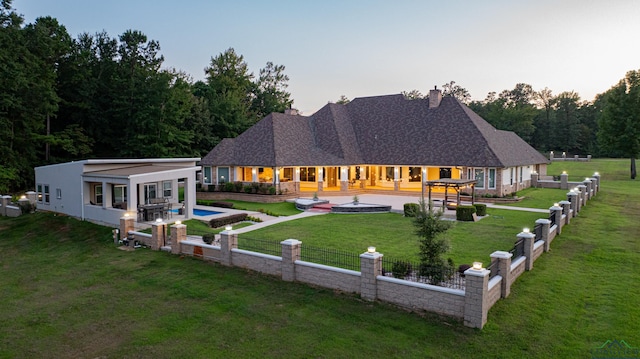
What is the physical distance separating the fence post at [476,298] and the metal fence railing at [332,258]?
160 inches

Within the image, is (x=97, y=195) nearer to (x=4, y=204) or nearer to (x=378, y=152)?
(x=4, y=204)

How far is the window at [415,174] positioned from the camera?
3591cm

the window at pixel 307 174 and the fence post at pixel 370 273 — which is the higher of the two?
the window at pixel 307 174

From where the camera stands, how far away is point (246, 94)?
2591 inches

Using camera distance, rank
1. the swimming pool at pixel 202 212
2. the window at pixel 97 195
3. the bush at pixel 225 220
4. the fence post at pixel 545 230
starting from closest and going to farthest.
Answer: the fence post at pixel 545 230 → the bush at pixel 225 220 → the window at pixel 97 195 → the swimming pool at pixel 202 212

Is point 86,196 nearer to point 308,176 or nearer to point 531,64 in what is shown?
point 308,176

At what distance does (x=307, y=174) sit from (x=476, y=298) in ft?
92.0

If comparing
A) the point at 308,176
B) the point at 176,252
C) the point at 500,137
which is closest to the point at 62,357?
the point at 176,252

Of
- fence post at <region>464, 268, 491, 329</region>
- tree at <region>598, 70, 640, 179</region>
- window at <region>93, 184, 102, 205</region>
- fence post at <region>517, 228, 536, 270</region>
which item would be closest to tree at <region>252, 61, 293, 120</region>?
window at <region>93, 184, 102, 205</region>

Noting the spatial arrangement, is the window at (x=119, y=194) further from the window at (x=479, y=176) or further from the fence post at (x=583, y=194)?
the fence post at (x=583, y=194)

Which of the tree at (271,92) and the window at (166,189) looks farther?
the tree at (271,92)

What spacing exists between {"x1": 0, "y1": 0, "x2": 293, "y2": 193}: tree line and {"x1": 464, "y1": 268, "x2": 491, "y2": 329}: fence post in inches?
1464

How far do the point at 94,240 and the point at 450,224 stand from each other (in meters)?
18.0

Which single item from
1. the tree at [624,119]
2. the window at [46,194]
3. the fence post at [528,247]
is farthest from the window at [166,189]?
the tree at [624,119]
